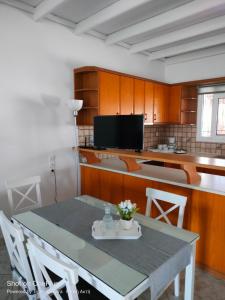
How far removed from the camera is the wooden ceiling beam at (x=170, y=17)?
228 centimetres

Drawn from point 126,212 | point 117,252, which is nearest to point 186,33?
point 126,212

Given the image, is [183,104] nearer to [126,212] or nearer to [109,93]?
[109,93]

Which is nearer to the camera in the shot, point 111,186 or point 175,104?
point 111,186

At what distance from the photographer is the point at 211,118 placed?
4.31 metres

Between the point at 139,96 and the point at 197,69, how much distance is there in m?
1.48

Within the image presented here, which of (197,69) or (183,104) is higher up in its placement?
(197,69)

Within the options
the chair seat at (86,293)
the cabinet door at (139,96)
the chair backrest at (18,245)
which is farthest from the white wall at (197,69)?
the chair backrest at (18,245)

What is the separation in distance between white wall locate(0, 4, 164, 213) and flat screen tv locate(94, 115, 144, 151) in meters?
0.62

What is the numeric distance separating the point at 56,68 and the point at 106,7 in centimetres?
99

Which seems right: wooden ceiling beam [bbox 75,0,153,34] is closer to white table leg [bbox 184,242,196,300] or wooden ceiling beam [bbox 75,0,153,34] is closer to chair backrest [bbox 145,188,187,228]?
chair backrest [bbox 145,188,187,228]

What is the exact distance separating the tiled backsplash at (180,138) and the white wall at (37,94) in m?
1.88

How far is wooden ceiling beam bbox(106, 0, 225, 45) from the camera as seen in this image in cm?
228

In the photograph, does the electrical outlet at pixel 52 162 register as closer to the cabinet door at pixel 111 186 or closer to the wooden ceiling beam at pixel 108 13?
the cabinet door at pixel 111 186

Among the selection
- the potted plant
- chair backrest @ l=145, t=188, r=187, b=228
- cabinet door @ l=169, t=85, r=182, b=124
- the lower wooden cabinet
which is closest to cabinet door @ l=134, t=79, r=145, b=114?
cabinet door @ l=169, t=85, r=182, b=124
